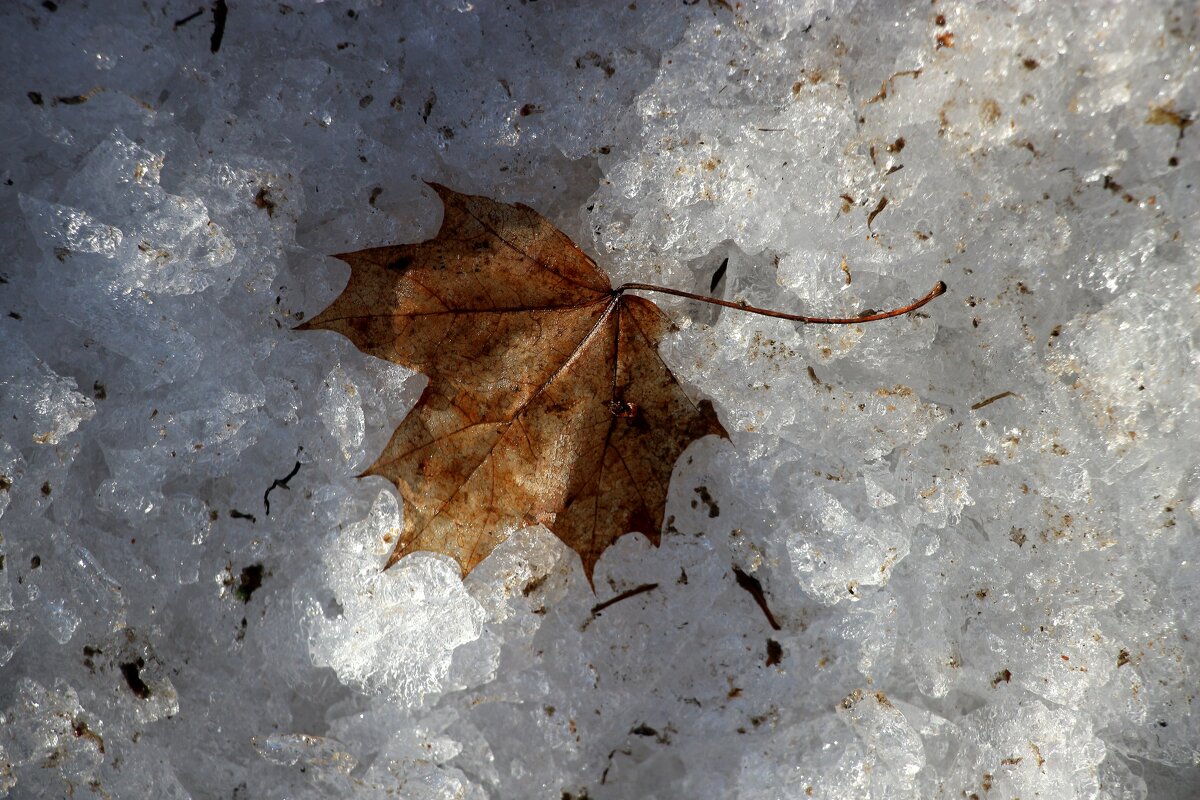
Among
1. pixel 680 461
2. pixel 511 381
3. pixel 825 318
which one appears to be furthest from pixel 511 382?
pixel 825 318

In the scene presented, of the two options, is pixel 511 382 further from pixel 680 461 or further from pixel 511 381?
pixel 680 461

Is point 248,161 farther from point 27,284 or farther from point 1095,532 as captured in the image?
point 1095,532

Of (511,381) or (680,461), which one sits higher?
(511,381)

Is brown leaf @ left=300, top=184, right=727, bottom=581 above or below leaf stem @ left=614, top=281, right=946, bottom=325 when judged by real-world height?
below

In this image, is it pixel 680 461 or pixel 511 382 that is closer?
pixel 511 382

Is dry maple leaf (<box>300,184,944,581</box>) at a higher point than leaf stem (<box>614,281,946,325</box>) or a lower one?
lower
